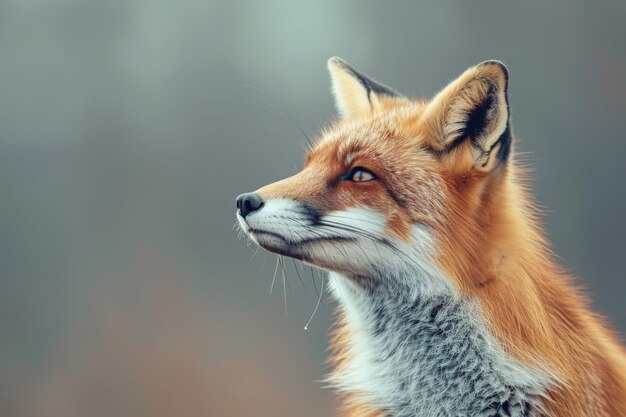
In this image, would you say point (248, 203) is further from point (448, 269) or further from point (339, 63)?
point (339, 63)

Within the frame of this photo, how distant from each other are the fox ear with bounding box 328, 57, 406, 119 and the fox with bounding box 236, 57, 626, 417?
11.9 inches

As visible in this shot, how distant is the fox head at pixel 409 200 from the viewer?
1536 mm

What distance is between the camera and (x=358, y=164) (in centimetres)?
164

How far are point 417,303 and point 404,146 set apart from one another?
1.30 ft

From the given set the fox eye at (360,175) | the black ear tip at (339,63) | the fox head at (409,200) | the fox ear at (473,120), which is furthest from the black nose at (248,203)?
the black ear tip at (339,63)

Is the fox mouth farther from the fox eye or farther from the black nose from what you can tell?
the fox eye

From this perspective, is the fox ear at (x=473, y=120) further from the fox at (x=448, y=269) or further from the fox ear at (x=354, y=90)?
the fox ear at (x=354, y=90)

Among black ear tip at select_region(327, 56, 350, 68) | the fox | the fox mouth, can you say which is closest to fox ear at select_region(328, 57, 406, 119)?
black ear tip at select_region(327, 56, 350, 68)

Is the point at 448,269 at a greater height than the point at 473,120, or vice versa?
the point at 473,120

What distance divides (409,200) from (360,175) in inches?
5.6

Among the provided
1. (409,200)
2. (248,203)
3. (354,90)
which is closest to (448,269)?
(409,200)

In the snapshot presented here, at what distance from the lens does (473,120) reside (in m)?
1.58

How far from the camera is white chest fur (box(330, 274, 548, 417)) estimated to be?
1456 mm

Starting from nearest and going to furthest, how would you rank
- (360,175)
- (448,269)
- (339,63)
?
(448,269) → (360,175) → (339,63)
